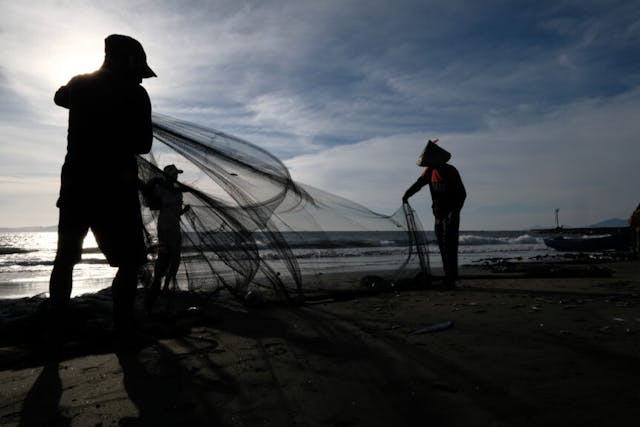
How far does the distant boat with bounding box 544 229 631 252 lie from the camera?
2027cm

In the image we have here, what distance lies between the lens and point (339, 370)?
2.51m

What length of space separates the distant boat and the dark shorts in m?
21.9

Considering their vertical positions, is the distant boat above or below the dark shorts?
below

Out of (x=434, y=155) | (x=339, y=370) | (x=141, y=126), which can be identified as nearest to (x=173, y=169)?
(x=141, y=126)

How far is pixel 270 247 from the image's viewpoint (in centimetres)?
427

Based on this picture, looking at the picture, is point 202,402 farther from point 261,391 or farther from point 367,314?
point 367,314

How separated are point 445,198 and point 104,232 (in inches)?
189

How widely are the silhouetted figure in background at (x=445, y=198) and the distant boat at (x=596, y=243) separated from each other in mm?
17193

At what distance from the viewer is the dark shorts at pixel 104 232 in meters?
2.90

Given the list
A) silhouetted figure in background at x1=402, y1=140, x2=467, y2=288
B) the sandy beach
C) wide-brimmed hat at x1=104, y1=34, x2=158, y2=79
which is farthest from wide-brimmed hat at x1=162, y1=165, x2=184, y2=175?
silhouetted figure in background at x1=402, y1=140, x2=467, y2=288

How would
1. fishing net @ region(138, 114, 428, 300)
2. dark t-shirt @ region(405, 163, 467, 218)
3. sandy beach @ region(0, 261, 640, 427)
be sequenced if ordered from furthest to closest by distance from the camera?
dark t-shirt @ region(405, 163, 467, 218) → fishing net @ region(138, 114, 428, 300) → sandy beach @ region(0, 261, 640, 427)

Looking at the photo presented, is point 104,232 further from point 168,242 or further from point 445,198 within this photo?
point 445,198

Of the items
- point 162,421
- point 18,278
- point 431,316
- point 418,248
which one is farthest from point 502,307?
point 18,278

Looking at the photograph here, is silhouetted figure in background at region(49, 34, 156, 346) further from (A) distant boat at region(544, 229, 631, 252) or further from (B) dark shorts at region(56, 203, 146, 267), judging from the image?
(A) distant boat at region(544, 229, 631, 252)
